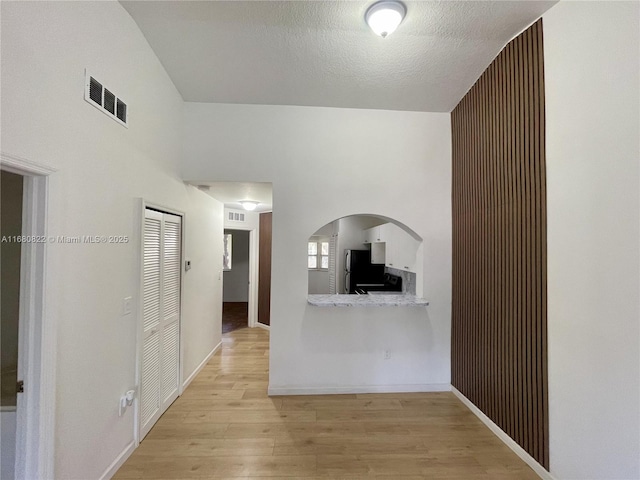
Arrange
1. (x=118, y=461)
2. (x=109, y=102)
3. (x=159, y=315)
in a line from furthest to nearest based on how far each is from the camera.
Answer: (x=159, y=315)
(x=118, y=461)
(x=109, y=102)

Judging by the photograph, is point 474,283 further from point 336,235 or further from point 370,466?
point 336,235

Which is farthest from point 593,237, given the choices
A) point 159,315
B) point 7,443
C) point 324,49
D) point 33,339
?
point 7,443

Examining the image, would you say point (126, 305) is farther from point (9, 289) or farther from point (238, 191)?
point (238, 191)

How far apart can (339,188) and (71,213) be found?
2.33 m

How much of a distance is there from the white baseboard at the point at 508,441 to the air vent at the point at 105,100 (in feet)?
12.8

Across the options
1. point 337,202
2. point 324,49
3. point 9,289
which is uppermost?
point 324,49

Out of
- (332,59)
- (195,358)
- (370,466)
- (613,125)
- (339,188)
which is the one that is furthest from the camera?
(195,358)

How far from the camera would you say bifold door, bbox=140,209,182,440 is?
91.5 inches

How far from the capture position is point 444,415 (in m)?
2.68

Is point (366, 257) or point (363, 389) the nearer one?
point (363, 389)

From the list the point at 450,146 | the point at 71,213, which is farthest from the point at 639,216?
the point at 71,213

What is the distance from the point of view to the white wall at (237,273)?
809 centimetres

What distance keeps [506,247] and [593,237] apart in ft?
2.29

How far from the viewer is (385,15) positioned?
185cm
